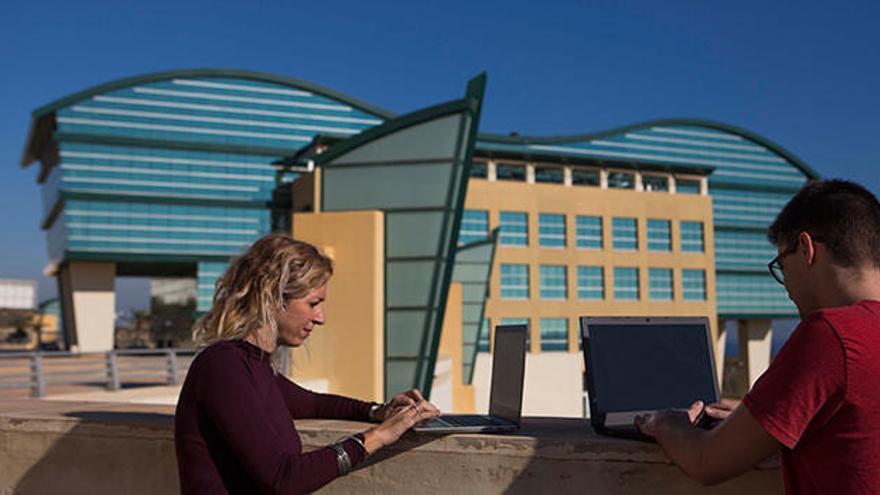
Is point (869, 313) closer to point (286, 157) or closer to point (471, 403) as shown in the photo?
point (471, 403)

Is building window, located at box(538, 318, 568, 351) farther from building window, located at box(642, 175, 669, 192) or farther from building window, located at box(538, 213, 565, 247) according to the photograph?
building window, located at box(642, 175, 669, 192)

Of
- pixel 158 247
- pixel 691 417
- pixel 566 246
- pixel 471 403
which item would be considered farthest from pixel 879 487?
pixel 566 246

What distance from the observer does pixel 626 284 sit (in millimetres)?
57062

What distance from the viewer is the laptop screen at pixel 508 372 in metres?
3.23

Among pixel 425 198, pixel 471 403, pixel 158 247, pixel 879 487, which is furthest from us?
pixel 158 247

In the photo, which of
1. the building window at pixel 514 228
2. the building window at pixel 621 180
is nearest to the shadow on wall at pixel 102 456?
the building window at pixel 514 228

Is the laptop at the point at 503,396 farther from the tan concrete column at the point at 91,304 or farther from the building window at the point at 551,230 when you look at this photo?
the building window at the point at 551,230

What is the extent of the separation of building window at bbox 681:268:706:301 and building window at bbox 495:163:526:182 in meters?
13.5

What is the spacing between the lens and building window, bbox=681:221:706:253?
5953cm

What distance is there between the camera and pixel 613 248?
57219 millimetres

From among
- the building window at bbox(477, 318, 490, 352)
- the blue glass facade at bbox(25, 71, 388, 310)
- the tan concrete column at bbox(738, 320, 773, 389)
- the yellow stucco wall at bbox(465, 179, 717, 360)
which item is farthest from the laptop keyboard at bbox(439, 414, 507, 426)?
the tan concrete column at bbox(738, 320, 773, 389)

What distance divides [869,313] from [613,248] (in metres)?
56.4

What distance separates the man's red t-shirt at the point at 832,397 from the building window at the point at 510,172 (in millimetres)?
55611

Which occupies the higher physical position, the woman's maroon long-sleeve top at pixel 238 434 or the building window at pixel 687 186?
the building window at pixel 687 186
